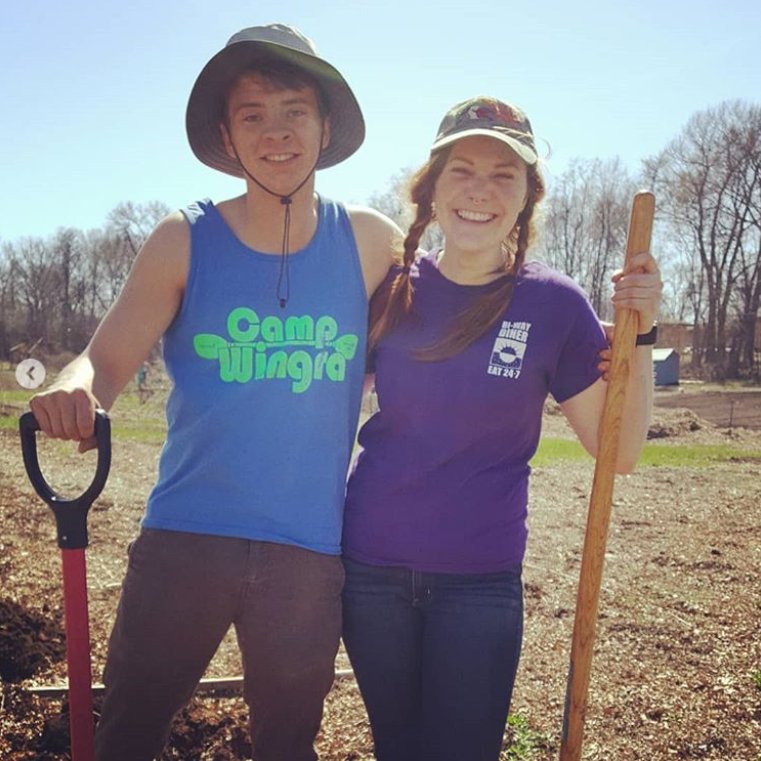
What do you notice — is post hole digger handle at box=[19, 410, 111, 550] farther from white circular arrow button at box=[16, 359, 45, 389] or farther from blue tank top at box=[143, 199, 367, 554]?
white circular arrow button at box=[16, 359, 45, 389]

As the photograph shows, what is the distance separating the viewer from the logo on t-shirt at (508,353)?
7.35 feet

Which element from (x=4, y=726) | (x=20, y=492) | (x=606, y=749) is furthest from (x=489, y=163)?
(x=20, y=492)

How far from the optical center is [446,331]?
2.29m

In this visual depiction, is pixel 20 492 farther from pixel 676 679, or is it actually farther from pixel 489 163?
pixel 489 163

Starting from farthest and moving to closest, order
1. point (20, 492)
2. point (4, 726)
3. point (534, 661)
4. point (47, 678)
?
point (20, 492), point (534, 661), point (47, 678), point (4, 726)

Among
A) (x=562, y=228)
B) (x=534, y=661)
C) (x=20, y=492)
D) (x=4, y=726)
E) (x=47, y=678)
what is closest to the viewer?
(x=4, y=726)

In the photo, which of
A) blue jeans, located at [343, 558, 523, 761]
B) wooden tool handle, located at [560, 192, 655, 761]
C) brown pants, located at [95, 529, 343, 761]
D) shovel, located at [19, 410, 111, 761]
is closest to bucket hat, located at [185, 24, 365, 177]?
wooden tool handle, located at [560, 192, 655, 761]

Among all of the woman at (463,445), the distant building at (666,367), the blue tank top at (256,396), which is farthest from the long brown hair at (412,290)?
the distant building at (666,367)

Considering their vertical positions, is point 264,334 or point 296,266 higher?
point 296,266

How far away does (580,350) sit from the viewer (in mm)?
2330

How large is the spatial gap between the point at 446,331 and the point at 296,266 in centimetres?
47

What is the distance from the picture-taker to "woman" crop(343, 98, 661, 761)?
220 centimetres

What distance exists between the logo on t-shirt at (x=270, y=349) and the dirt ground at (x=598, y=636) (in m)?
2.23

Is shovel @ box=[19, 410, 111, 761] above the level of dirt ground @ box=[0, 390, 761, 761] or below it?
above
